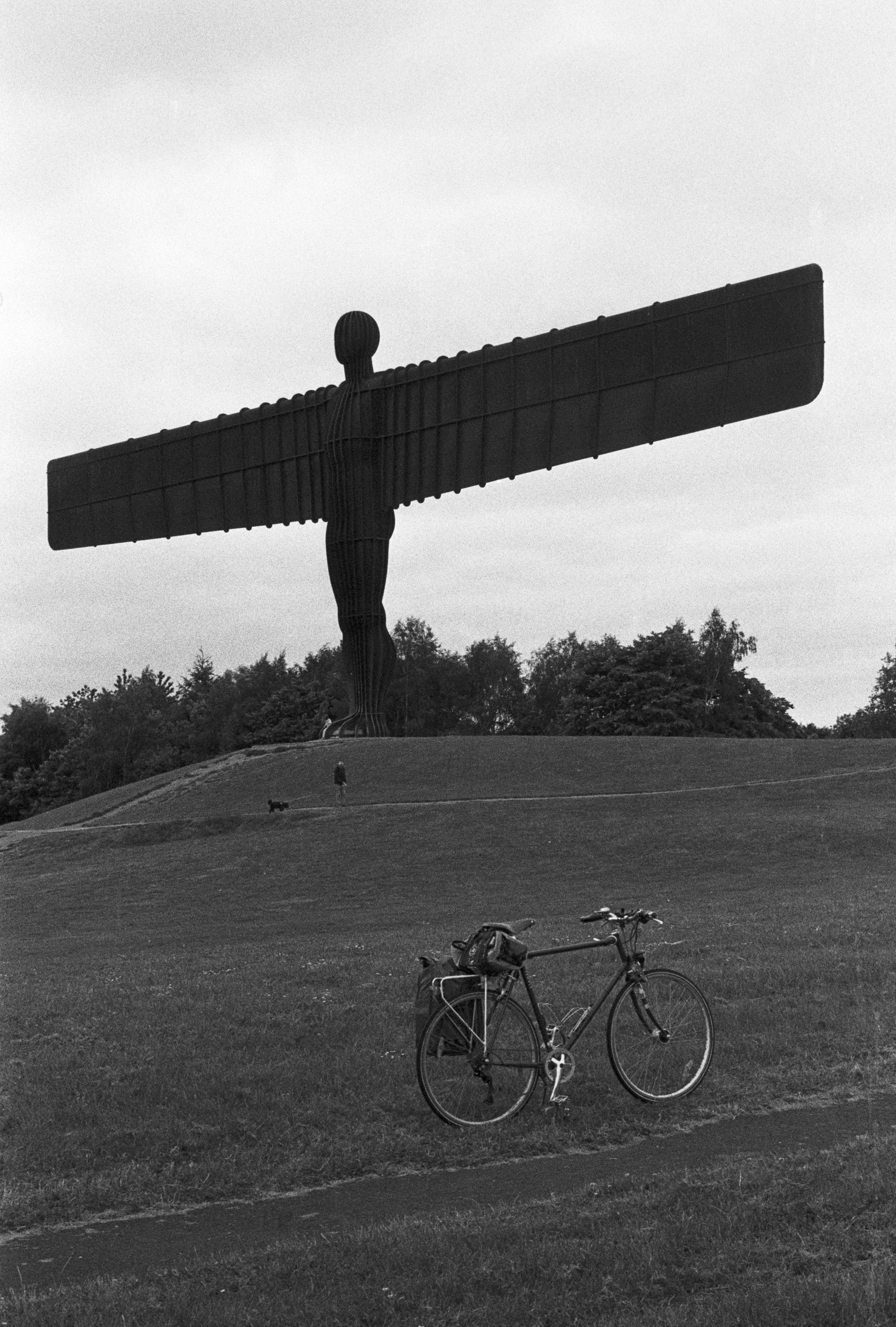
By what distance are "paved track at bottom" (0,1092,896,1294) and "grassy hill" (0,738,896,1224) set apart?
216 mm

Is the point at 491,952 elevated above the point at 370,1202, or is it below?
above

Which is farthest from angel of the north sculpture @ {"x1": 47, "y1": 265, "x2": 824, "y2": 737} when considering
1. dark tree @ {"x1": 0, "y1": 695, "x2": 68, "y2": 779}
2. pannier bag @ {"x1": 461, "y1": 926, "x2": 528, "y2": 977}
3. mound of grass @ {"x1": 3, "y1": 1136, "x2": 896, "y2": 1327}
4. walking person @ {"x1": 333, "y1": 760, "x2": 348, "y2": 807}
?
dark tree @ {"x1": 0, "y1": 695, "x2": 68, "y2": 779}

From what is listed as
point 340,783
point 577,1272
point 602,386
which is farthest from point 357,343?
point 577,1272

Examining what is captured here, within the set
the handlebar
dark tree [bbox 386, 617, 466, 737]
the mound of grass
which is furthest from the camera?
dark tree [bbox 386, 617, 466, 737]

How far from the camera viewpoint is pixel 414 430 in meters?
32.3

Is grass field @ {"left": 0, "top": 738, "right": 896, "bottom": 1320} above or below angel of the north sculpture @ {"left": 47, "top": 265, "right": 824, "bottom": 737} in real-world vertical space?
below

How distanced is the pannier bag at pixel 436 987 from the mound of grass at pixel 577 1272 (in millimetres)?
1391

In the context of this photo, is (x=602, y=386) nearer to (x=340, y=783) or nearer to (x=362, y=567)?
(x=362, y=567)

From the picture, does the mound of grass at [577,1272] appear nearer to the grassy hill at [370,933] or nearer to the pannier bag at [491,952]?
the grassy hill at [370,933]

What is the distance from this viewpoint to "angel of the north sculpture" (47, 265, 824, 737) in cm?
2705

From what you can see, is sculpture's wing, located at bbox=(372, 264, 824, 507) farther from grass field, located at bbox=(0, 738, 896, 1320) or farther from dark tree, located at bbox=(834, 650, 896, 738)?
dark tree, located at bbox=(834, 650, 896, 738)

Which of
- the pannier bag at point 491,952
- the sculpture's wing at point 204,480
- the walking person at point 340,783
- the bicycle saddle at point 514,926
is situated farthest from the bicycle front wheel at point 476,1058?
the sculpture's wing at point 204,480

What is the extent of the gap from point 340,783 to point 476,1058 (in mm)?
22767

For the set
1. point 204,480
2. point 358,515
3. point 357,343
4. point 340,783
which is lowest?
point 340,783
